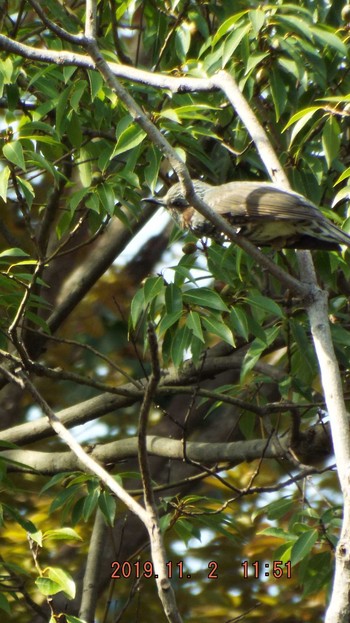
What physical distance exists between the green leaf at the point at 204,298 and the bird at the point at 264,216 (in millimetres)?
303

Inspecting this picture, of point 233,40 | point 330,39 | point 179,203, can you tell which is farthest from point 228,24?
point 179,203

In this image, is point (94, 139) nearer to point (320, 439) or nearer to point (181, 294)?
point (181, 294)

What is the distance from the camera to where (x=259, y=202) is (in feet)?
13.4

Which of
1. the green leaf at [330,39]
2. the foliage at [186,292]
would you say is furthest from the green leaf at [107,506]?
the green leaf at [330,39]

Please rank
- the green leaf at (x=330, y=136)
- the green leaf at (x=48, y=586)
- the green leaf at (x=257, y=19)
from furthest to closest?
the green leaf at (x=330, y=136) → the green leaf at (x=257, y=19) → the green leaf at (x=48, y=586)

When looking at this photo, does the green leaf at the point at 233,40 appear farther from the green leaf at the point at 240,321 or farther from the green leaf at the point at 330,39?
the green leaf at the point at 240,321

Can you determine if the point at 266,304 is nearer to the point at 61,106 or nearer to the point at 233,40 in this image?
the point at 233,40

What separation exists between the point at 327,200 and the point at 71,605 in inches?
107

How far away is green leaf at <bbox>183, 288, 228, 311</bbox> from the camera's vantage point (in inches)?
140

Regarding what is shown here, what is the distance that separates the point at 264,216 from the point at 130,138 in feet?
2.85

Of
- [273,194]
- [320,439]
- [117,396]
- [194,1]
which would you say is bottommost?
[320,439]

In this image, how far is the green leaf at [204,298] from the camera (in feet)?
11.7

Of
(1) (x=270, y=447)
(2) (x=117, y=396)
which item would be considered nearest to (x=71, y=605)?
(2) (x=117, y=396)

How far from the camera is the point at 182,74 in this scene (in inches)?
162
